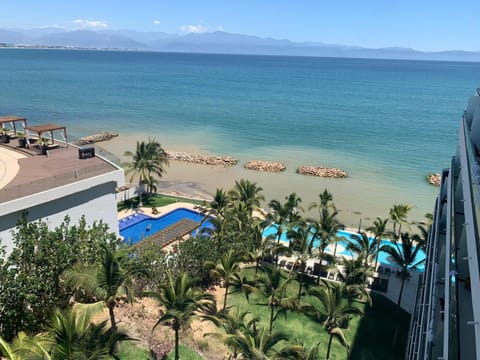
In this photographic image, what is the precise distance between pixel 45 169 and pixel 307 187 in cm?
3362

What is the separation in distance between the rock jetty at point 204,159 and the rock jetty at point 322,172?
10.7 meters

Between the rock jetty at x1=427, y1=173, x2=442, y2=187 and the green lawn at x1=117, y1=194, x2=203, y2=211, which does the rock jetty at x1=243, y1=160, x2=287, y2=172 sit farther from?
the rock jetty at x1=427, y1=173, x2=442, y2=187

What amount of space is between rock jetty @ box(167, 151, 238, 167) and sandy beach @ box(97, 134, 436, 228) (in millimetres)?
1211

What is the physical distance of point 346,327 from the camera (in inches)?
880

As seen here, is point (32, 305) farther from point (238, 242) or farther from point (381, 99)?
point (381, 99)

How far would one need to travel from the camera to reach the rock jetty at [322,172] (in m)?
53.9

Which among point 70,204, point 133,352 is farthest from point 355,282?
point 70,204

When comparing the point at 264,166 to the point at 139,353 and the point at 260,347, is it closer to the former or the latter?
the point at 139,353

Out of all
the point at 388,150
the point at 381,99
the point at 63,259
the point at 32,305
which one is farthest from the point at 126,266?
the point at 381,99

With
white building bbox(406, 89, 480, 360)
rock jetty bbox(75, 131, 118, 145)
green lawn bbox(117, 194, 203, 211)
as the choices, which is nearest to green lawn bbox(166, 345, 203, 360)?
white building bbox(406, 89, 480, 360)

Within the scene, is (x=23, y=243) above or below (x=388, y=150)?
above

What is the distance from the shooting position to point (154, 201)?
41188 mm

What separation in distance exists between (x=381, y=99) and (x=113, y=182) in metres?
121

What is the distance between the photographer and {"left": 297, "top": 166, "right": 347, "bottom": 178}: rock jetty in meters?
53.9
